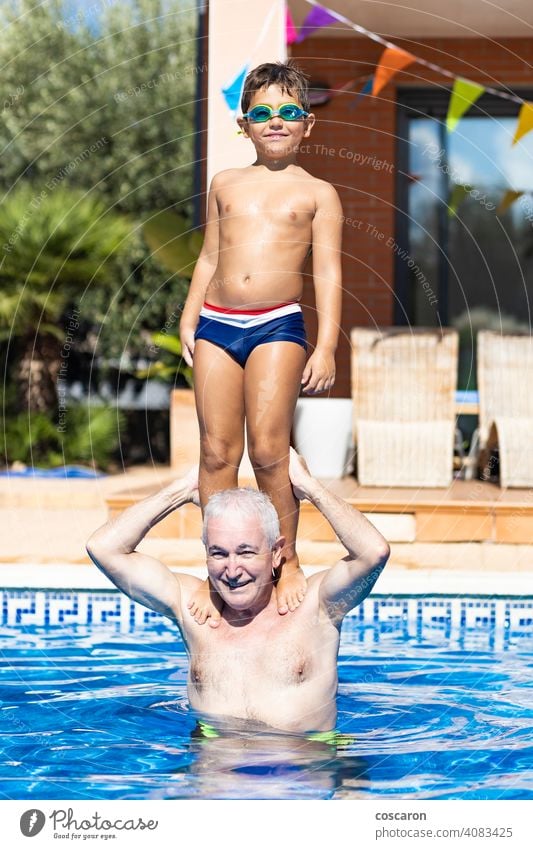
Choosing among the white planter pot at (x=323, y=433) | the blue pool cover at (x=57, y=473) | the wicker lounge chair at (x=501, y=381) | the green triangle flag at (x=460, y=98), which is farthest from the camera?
the blue pool cover at (x=57, y=473)

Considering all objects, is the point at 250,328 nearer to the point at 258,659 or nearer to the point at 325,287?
the point at 325,287

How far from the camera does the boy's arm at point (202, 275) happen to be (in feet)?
15.5

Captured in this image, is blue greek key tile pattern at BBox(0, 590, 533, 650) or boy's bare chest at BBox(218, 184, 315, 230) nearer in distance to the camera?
boy's bare chest at BBox(218, 184, 315, 230)

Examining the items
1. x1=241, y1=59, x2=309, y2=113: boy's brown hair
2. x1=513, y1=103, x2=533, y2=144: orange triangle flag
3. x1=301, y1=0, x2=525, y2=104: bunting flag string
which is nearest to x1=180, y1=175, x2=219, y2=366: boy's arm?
x1=241, y1=59, x2=309, y2=113: boy's brown hair

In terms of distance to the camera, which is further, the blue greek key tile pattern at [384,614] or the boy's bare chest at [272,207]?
the blue greek key tile pattern at [384,614]

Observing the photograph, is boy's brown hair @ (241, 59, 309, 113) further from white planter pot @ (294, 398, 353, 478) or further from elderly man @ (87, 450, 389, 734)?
white planter pot @ (294, 398, 353, 478)

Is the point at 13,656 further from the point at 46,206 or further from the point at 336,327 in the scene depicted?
the point at 46,206

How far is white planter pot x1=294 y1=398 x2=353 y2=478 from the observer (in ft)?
29.0

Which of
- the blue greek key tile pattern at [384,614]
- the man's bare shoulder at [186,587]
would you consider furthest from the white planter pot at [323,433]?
the man's bare shoulder at [186,587]

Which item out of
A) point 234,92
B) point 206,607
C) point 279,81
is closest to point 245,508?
point 206,607

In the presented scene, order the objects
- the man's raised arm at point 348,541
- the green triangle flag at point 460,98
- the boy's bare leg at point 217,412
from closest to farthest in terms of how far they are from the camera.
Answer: the man's raised arm at point 348,541 < the boy's bare leg at point 217,412 < the green triangle flag at point 460,98

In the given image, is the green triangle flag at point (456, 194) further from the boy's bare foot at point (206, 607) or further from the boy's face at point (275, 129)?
the boy's bare foot at point (206, 607)

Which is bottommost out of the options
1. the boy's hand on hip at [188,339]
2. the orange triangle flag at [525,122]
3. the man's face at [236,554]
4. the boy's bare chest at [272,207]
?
the man's face at [236,554]

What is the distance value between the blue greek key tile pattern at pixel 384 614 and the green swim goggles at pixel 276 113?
9.49 feet
